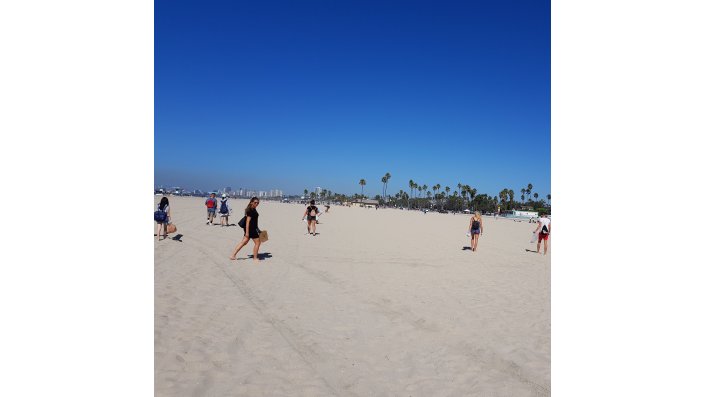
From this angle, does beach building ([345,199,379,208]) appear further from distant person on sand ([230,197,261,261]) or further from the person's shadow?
distant person on sand ([230,197,261,261])

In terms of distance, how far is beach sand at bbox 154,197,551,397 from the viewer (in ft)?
10.6

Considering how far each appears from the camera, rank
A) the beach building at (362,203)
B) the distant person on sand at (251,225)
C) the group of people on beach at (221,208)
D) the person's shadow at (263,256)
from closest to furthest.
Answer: the distant person on sand at (251,225)
the person's shadow at (263,256)
the group of people on beach at (221,208)
the beach building at (362,203)

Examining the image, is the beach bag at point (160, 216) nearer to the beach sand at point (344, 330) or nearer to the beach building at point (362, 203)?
the beach sand at point (344, 330)

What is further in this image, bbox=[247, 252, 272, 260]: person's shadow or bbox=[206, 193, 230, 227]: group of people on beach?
bbox=[206, 193, 230, 227]: group of people on beach

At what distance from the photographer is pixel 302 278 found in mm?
7289

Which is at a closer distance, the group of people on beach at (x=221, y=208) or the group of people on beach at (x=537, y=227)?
the group of people on beach at (x=537, y=227)

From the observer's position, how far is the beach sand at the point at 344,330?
3.22 m

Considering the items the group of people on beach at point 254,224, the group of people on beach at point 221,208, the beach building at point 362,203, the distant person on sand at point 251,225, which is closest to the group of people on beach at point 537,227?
the group of people on beach at point 254,224

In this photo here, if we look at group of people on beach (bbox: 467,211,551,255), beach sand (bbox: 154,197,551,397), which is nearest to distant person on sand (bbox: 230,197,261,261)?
beach sand (bbox: 154,197,551,397)

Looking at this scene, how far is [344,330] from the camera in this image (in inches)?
175

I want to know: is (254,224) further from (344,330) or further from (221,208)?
(221,208)

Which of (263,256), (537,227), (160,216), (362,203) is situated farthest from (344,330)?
(362,203)
